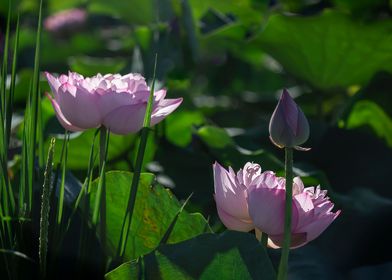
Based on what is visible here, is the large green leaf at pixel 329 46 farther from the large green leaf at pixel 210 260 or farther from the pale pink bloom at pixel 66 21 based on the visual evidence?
the pale pink bloom at pixel 66 21

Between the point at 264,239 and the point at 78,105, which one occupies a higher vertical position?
the point at 78,105

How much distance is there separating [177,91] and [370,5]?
0.39 m

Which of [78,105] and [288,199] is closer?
[288,199]

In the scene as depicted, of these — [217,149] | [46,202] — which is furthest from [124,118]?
[217,149]

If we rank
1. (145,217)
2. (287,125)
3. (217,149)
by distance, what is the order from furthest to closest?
1. (217,149)
2. (145,217)
3. (287,125)

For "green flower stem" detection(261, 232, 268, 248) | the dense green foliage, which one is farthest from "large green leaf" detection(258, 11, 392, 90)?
"green flower stem" detection(261, 232, 268, 248)

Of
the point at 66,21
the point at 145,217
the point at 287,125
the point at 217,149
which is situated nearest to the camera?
the point at 287,125

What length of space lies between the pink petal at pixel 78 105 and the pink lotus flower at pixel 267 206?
0.15 metres

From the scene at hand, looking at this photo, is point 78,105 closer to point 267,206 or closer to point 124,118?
point 124,118

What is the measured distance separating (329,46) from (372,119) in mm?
158

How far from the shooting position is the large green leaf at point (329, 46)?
1413mm

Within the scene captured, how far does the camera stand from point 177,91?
157cm

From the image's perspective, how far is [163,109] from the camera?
88 cm

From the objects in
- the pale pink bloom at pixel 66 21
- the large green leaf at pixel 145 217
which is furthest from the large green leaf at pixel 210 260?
the pale pink bloom at pixel 66 21
